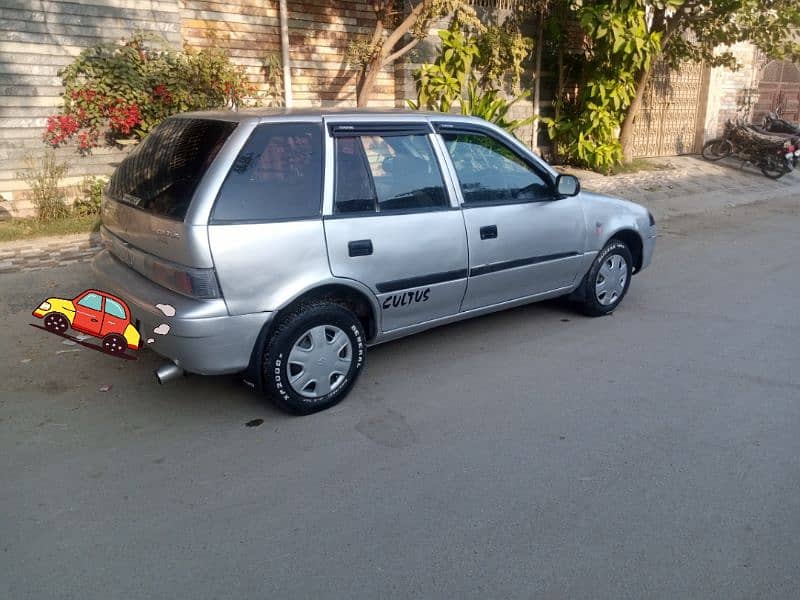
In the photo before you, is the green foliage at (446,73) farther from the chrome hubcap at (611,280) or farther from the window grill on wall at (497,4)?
the chrome hubcap at (611,280)

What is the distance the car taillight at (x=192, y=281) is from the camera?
342 centimetres

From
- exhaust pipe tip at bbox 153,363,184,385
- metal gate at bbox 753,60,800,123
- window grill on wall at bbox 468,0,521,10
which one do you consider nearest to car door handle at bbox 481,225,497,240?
exhaust pipe tip at bbox 153,363,184,385

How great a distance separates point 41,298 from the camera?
5.77m

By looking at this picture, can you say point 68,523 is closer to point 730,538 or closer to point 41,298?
point 730,538

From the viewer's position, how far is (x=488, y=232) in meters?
4.56

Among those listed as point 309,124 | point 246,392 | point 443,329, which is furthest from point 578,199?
point 246,392

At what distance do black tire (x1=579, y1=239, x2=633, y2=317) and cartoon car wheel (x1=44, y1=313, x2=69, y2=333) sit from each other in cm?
375

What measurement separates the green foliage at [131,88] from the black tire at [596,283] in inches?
165

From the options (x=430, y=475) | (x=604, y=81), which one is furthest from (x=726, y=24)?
(x=430, y=475)

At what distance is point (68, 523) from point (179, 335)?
0.98 meters

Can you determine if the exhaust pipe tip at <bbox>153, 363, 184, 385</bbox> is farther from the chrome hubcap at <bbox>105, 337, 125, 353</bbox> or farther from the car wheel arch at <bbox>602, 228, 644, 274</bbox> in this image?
the car wheel arch at <bbox>602, 228, 644, 274</bbox>

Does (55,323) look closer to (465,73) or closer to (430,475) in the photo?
(430,475)

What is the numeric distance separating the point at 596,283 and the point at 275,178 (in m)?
2.97

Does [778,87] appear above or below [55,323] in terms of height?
above
